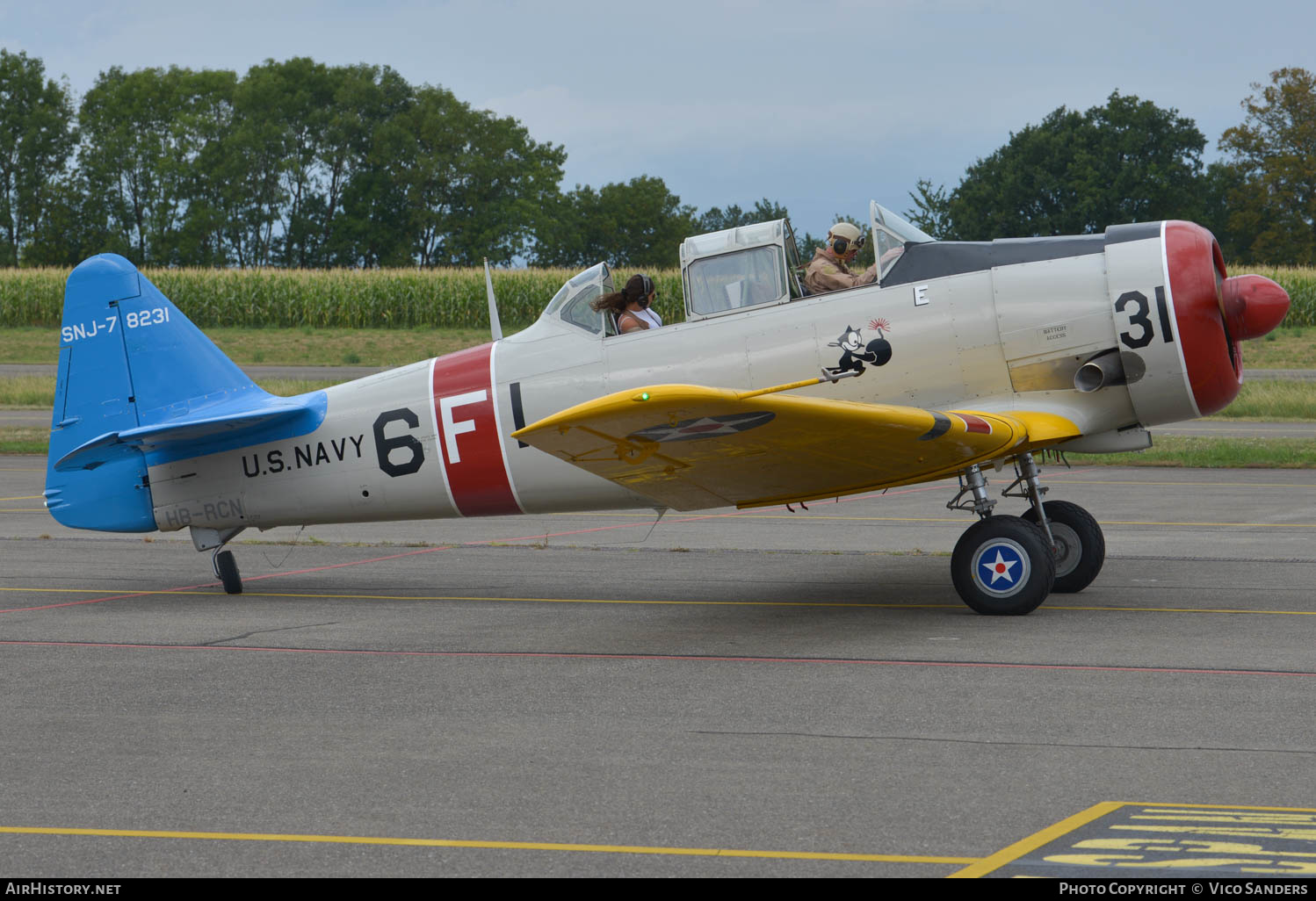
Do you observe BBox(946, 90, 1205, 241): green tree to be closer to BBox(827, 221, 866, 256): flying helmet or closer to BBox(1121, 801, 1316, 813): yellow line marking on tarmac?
BBox(827, 221, 866, 256): flying helmet

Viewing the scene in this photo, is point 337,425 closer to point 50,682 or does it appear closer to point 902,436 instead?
point 50,682

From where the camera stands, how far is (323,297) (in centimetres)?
4753

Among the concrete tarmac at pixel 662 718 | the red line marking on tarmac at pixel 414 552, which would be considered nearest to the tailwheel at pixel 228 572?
the concrete tarmac at pixel 662 718

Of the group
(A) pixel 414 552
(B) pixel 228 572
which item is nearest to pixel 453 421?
(B) pixel 228 572

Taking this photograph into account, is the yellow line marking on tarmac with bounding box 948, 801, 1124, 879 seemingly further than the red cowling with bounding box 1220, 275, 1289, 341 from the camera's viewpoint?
No

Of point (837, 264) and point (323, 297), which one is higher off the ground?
point (323, 297)

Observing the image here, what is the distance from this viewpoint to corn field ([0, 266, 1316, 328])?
46.2 metres

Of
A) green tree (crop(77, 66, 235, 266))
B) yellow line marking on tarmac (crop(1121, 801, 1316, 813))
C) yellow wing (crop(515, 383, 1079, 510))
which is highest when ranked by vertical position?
green tree (crop(77, 66, 235, 266))

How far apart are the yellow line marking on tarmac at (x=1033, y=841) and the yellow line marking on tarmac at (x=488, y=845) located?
64 millimetres

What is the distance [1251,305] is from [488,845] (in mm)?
6491

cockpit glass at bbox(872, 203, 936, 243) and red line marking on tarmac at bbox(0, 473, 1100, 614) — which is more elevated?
cockpit glass at bbox(872, 203, 936, 243)

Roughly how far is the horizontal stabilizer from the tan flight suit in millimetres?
3923

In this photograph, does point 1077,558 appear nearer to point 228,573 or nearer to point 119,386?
point 228,573

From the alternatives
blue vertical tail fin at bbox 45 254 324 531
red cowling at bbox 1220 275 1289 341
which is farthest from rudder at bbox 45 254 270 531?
red cowling at bbox 1220 275 1289 341
